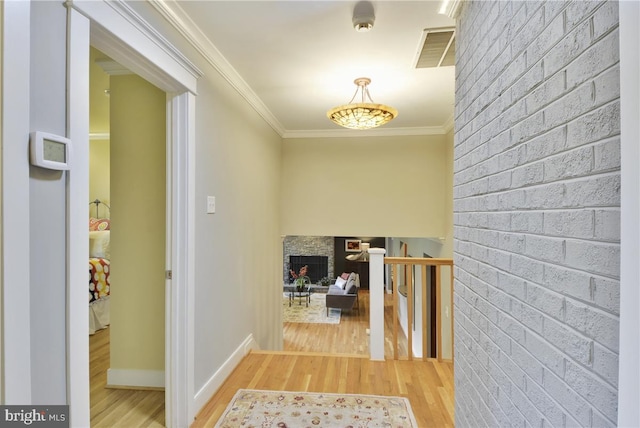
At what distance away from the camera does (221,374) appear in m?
2.29

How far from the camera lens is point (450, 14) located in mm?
1651

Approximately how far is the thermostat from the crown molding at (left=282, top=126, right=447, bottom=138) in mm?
3485

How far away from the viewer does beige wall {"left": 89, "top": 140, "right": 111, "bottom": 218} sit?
15.6ft

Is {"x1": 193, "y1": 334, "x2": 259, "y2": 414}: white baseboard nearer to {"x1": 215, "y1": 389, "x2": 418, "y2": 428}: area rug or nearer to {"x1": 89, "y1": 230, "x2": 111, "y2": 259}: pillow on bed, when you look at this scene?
{"x1": 215, "y1": 389, "x2": 418, "y2": 428}: area rug

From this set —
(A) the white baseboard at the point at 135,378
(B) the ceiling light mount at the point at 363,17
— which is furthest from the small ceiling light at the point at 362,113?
(A) the white baseboard at the point at 135,378

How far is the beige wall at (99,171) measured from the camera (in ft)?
15.6

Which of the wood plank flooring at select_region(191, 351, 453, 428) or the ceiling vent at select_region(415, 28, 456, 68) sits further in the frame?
the wood plank flooring at select_region(191, 351, 453, 428)

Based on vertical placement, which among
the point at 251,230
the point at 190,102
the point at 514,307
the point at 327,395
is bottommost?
the point at 327,395

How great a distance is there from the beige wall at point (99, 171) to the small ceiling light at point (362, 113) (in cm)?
405

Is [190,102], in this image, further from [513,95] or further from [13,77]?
[513,95]

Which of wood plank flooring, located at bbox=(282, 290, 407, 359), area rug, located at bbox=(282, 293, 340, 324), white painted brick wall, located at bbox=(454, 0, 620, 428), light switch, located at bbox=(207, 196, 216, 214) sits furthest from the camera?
area rug, located at bbox=(282, 293, 340, 324)

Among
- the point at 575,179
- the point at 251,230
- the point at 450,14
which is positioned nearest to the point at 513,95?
the point at 575,179

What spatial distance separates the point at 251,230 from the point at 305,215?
1.50 m

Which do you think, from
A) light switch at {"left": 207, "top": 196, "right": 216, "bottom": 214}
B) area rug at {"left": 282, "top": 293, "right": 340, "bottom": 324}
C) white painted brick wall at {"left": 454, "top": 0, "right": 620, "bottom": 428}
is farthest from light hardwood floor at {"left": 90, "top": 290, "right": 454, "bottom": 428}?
area rug at {"left": 282, "top": 293, "right": 340, "bottom": 324}
